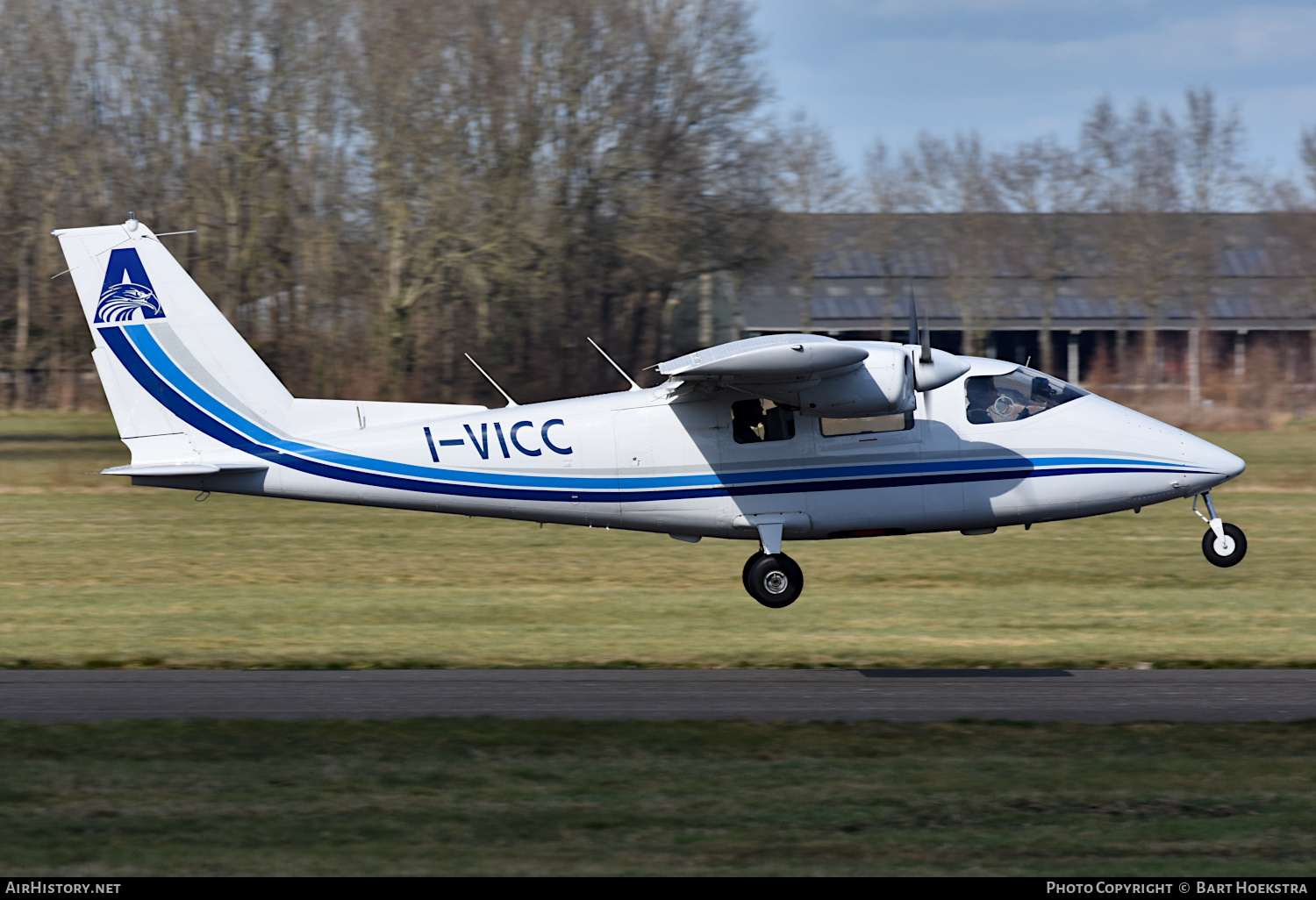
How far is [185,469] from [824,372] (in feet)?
22.4

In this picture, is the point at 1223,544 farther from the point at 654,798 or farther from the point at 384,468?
the point at 654,798

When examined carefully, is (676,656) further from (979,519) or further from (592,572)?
(592,572)

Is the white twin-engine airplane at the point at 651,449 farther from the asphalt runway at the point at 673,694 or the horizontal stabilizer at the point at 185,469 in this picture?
the asphalt runway at the point at 673,694

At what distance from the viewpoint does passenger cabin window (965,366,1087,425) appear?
1424 cm

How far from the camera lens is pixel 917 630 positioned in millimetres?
14617

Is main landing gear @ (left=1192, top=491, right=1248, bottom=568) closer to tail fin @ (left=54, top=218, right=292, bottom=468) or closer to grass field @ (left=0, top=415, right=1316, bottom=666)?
grass field @ (left=0, top=415, right=1316, bottom=666)

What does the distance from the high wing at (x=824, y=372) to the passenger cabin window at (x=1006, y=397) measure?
43cm

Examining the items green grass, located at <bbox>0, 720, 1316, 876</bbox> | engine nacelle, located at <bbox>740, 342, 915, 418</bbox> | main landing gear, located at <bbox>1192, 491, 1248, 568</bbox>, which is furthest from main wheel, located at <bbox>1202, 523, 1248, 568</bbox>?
green grass, located at <bbox>0, 720, 1316, 876</bbox>

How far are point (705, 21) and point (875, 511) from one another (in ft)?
95.1

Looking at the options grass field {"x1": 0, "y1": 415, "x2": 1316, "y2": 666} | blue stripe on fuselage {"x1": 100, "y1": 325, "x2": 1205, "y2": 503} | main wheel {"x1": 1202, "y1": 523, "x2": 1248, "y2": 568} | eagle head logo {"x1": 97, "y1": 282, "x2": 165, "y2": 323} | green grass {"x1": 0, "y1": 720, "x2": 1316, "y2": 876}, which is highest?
eagle head logo {"x1": 97, "y1": 282, "x2": 165, "y2": 323}

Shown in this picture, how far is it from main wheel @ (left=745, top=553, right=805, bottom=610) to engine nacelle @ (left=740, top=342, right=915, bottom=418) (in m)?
1.85

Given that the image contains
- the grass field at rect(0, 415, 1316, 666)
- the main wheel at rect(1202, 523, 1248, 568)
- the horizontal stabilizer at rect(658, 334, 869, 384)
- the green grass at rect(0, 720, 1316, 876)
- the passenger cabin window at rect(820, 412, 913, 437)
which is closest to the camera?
the green grass at rect(0, 720, 1316, 876)

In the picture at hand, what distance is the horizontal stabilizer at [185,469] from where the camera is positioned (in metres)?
14.1

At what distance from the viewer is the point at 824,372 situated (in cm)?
1331
